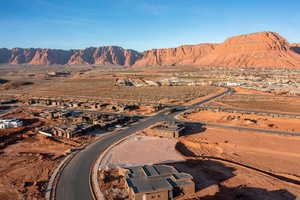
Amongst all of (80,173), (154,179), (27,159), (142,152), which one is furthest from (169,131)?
(27,159)

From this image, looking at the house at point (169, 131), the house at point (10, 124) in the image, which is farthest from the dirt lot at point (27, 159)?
the house at point (169, 131)

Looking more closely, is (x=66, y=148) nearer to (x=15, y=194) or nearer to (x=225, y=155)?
(x=15, y=194)

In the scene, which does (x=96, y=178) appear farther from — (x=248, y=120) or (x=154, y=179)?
(x=248, y=120)

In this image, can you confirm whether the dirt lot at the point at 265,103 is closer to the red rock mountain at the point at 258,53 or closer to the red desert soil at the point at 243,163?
the red desert soil at the point at 243,163

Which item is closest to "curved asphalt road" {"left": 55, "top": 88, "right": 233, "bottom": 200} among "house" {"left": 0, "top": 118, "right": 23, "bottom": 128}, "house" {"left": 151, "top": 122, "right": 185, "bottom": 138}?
"house" {"left": 151, "top": 122, "right": 185, "bottom": 138}

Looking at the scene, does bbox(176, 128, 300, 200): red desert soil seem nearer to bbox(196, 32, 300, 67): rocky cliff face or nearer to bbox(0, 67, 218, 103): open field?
bbox(0, 67, 218, 103): open field
